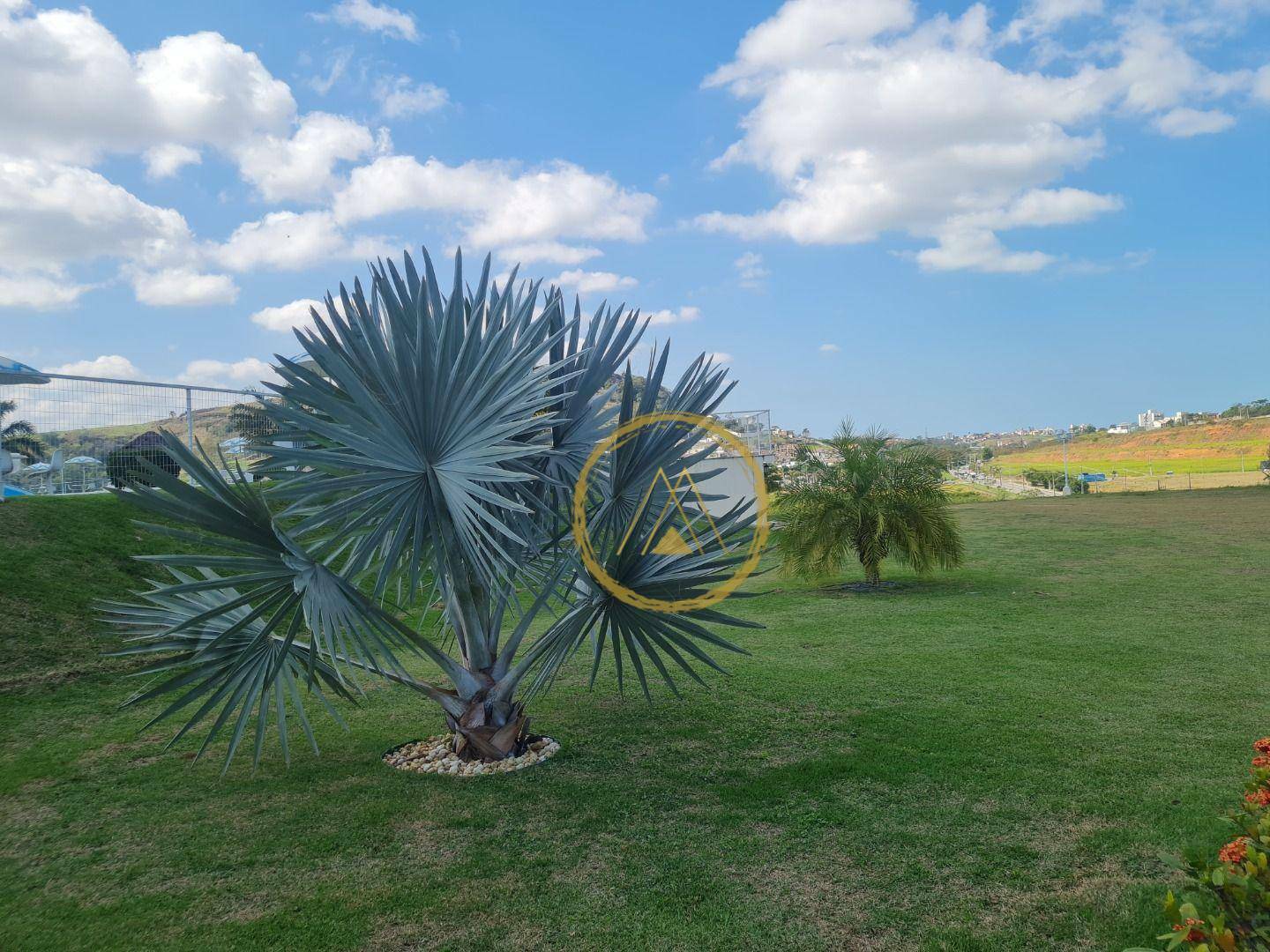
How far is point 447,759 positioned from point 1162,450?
58774mm

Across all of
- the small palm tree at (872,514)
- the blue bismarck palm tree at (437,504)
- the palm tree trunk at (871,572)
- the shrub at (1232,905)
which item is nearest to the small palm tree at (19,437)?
the blue bismarck palm tree at (437,504)

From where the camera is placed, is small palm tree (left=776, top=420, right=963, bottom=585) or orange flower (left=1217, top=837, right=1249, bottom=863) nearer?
orange flower (left=1217, top=837, right=1249, bottom=863)

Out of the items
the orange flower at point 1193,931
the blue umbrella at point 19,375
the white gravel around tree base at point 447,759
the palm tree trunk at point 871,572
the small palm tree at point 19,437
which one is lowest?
the white gravel around tree base at point 447,759

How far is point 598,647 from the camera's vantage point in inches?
181

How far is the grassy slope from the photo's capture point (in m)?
44.0

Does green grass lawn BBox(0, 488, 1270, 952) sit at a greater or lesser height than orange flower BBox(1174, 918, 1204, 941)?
lesser

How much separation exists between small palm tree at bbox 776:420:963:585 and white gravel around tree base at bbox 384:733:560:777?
21.7 ft

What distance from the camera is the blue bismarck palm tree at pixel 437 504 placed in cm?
413

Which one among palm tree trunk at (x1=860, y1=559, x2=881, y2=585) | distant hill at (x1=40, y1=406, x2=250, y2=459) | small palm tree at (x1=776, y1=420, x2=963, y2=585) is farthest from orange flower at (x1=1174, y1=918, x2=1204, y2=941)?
distant hill at (x1=40, y1=406, x2=250, y2=459)

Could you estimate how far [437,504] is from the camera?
4.33 metres

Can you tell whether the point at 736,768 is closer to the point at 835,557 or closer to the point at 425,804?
the point at 425,804

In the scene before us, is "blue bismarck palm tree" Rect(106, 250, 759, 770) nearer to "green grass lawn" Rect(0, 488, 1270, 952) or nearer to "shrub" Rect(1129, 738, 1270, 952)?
"green grass lawn" Rect(0, 488, 1270, 952)

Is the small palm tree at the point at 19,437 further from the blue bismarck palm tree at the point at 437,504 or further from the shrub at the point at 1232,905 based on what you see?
the shrub at the point at 1232,905

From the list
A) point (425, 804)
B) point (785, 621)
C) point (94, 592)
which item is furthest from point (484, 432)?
point (94, 592)
